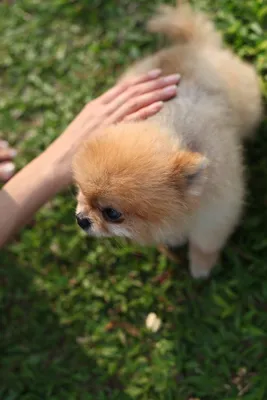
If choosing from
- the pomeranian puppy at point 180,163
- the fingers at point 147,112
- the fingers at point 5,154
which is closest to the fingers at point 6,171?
the fingers at point 5,154

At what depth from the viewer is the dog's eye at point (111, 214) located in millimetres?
2096

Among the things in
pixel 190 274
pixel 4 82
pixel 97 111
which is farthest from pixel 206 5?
pixel 190 274

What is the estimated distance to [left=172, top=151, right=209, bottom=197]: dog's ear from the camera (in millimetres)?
1935

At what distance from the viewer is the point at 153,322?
301cm

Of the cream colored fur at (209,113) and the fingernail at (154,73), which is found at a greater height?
the fingernail at (154,73)

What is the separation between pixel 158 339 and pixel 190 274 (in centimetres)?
47

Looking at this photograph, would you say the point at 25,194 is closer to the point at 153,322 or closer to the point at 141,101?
the point at 141,101

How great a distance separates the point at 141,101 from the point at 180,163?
68 centimetres

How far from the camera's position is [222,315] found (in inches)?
112

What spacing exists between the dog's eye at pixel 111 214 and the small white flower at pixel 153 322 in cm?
112

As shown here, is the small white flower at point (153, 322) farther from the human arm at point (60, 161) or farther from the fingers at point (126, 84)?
the fingers at point (126, 84)

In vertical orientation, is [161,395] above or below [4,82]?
below

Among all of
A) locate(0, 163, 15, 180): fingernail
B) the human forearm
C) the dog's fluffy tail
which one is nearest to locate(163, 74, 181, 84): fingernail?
the dog's fluffy tail

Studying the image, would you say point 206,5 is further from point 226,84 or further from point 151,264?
point 151,264
